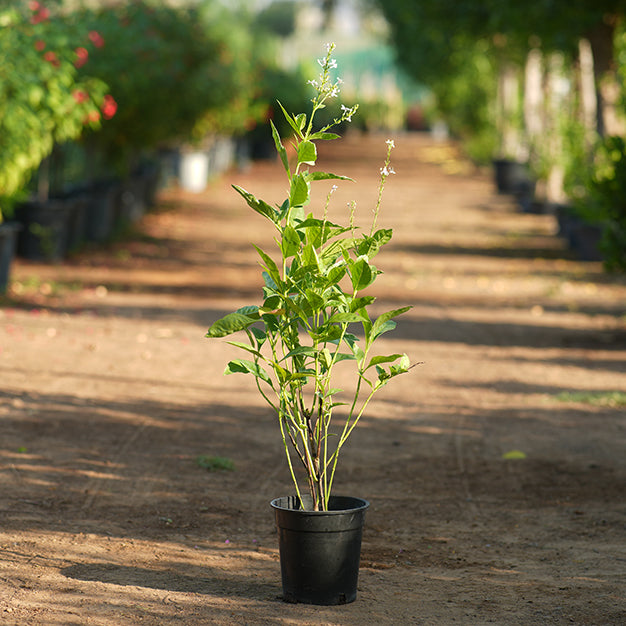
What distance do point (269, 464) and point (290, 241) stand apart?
2.39m

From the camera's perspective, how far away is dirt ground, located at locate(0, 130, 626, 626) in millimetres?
4004

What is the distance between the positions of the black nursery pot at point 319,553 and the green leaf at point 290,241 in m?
0.95

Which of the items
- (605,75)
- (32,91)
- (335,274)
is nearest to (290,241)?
(335,274)

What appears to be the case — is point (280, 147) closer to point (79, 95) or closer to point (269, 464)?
point (269, 464)

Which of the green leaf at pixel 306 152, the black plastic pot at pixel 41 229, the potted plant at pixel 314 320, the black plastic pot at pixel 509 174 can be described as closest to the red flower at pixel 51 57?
the black plastic pot at pixel 41 229

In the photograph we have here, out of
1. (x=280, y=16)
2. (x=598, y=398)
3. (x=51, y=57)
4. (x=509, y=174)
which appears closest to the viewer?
(x=598, y=398)

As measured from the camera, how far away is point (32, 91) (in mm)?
9719

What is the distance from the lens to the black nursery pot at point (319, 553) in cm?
380

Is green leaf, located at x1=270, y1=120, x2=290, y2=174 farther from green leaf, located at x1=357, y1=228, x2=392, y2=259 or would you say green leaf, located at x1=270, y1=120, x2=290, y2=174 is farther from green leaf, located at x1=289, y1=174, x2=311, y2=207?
green leaf, located at x1=357, y1=228, x2=392, y2=259

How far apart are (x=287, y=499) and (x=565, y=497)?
2.01m

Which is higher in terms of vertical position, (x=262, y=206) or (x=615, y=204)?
(x=615, y=204)

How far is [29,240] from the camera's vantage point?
13211mm

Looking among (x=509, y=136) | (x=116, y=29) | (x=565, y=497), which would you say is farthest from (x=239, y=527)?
(x=509, y=136)

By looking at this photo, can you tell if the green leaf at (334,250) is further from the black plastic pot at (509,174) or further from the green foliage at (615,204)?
the black plastic pot at (509,174)
